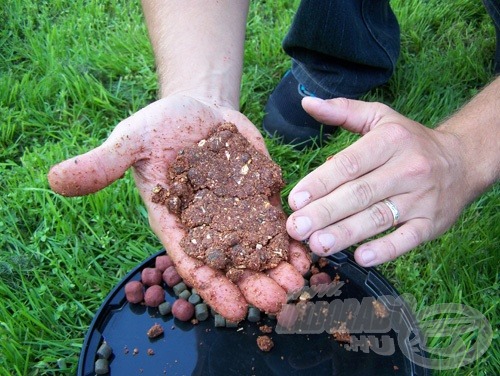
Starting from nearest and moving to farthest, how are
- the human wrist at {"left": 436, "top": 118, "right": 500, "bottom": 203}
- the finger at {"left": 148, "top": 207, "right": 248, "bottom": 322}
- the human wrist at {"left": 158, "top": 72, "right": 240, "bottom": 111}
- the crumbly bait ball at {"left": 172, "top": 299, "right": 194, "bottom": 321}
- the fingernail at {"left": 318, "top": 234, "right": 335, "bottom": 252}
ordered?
the fingernail at {"left": 318, "top": 234, "right": 335, "bottom": 252} → the finger at {"left": 148, "top": 207, "right": 248, "bottom": 322} → the human wrist at {"left": 436, "top": 118, "right": 500, "bottom": 203} → the crumbly bait ball at {"left": 172, "top": 299, "right": 194, "bottom": 321} → the human wrist at {"left": 158, "top": 72, "right": 240, "bottom": 111}

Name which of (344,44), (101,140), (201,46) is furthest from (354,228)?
(101,140)

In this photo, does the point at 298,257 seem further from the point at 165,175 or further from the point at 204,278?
the point at 165,175

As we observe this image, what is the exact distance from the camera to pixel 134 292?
181 centimetres

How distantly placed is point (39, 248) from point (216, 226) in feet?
2.88

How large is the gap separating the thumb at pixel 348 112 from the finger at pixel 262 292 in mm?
477

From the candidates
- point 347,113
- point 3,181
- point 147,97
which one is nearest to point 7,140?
point 3,181

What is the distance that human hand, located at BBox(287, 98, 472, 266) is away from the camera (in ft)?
4.66

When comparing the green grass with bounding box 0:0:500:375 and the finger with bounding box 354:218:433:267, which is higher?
the finger with bounding box 354:218:433:267

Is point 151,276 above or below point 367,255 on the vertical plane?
below

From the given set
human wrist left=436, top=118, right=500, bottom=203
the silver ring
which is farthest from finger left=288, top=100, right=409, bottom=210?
human wrist left=436, top=118, right=500, bottom=203

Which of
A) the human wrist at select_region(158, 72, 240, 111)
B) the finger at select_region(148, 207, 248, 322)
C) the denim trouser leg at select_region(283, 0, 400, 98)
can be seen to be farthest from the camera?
the denim trouser leg at select_region(283, 0, 400, 98)

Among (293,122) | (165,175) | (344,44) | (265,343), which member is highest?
(344,44)

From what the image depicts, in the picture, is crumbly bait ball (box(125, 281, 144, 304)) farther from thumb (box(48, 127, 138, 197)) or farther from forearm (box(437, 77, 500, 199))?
forearm (box(437, 77, 500, 199))

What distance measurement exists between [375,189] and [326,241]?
19 centimetres
